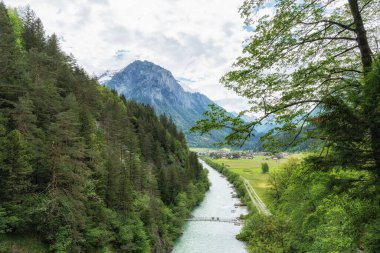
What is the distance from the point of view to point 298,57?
941cm

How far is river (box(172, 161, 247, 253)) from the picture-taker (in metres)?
59.1

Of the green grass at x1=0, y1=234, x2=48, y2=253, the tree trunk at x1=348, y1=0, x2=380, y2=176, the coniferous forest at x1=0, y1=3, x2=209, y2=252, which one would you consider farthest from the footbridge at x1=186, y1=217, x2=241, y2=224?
the tree trunk at x1=348, y1=0, x2=380, y2=176

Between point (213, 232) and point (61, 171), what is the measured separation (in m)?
46.0

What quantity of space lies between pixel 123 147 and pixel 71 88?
16818mm

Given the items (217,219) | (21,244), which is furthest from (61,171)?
(217,219)

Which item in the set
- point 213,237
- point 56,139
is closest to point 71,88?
point 56,139

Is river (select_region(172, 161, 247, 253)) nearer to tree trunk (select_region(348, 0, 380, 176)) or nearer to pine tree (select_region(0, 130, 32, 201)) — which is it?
pine tree (select_region(0, 130, 32, 201))

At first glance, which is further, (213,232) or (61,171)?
(213,232)

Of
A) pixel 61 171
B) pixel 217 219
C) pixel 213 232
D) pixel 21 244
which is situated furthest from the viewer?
pixel 217 219

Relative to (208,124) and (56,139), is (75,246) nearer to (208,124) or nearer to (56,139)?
(56,139)

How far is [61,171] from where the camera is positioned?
108 feet

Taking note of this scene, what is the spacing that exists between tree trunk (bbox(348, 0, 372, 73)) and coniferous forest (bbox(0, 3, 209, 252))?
95.9ft

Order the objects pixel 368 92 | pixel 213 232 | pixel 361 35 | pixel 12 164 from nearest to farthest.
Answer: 1. pixel 368 92
2. pixel 361 35
3. pixel 12 164
4. pixel 213 232

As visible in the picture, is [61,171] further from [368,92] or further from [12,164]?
[368,92]
